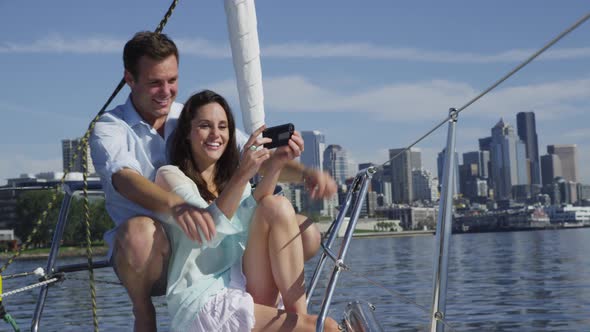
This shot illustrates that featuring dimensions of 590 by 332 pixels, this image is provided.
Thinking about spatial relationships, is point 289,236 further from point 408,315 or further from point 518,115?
point 518,115

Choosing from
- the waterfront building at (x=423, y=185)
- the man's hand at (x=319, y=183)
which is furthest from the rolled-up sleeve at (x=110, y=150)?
the waterfront building at (x=423, y=185)

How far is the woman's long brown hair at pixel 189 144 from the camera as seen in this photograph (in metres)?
2.96

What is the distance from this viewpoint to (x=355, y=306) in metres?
2.84

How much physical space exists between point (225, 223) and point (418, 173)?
120 metres

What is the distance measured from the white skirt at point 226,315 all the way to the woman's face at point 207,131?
1.63 ft

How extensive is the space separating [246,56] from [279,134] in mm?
895

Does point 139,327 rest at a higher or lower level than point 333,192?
lower

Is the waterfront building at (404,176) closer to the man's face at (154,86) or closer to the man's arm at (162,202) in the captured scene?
the man's face at (154,86)

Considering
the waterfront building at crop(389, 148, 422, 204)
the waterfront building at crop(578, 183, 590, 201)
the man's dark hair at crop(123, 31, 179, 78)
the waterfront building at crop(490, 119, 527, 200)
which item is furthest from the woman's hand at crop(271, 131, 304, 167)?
the waterfront building at crop(389, 148, 422, 204)

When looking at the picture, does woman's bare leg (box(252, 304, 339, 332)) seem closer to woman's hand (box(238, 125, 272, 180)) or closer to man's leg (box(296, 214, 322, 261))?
man's leg (box(296, 214, 322, 261))

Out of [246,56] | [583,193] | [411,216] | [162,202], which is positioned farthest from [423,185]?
[162,202]

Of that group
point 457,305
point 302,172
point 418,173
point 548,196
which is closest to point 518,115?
point 548,196

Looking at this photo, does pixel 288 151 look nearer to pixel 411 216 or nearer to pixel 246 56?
pixel 246 56

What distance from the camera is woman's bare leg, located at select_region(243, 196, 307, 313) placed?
107 inches
